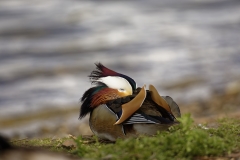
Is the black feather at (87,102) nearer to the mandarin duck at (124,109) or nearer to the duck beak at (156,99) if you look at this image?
the mandarin duck at (124,109)

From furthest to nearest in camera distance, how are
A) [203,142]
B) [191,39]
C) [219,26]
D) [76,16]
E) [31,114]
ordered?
[76,16] → [219,26] → [191,39] → [31,114] → [203,142]

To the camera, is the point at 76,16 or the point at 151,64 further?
the point at 76,16

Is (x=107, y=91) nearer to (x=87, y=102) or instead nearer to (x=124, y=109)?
(x=87, y=102)

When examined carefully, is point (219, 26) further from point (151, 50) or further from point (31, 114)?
point (31, 114)

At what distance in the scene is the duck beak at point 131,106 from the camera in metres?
4.46

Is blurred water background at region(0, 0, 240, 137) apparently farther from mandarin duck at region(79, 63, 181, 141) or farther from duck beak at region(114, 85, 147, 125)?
duck beak at region(114, 85, 147, 125)

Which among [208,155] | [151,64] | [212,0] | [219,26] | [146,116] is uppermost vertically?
[212,0]

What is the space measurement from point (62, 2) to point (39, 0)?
0.72 meters

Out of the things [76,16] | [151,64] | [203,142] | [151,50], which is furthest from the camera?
[76,16]

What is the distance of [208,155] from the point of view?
3.91 metres

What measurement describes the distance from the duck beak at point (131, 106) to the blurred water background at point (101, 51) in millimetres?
4382

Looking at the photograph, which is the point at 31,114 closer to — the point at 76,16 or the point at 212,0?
the point at 76,16

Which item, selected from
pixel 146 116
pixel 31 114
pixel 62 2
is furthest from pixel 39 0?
pixel 146 116

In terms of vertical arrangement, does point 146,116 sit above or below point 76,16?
below
